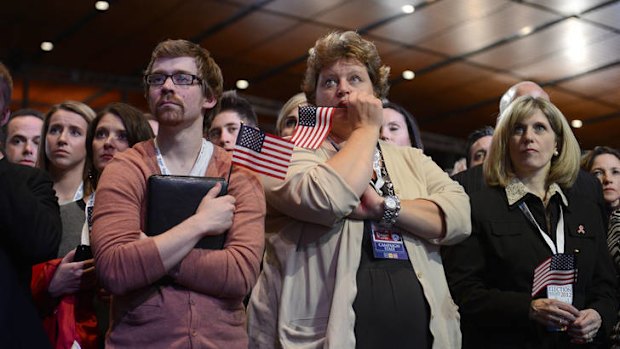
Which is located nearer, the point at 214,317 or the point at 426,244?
the point at 214,317

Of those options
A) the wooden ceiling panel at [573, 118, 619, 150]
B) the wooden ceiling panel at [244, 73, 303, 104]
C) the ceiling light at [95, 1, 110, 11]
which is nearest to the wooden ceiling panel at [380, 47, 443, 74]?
the wooden ceiling panel at [244, 73, 303, 104]

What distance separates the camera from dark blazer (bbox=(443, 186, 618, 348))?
321 cm

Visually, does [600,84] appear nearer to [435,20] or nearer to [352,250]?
[435,20]

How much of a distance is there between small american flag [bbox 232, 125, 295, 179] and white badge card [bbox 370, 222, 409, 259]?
396 mm

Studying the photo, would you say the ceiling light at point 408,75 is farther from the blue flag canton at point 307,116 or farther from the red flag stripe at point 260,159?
the red flag stripe at point 260,159

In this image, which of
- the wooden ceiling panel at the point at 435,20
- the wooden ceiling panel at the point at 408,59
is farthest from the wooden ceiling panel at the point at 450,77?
the wooden ceiling panel at the point at 435,20

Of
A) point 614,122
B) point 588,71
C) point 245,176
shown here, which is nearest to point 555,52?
point 588,71

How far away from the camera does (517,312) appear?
3141 millimetres

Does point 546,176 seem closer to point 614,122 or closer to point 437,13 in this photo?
point 437,13

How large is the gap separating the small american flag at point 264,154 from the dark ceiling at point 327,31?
6706 millimetres

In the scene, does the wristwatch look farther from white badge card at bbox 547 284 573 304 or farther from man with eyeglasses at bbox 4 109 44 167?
man with eyeglasses at bbox 4 109 44 167

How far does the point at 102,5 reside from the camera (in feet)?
30.7

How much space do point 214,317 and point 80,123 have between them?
6.30 ft

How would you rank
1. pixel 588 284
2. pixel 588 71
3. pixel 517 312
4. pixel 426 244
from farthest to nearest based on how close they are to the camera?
pixel 588 71
pixel 588 284
pixel 517 312
pixel 426 244
